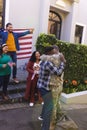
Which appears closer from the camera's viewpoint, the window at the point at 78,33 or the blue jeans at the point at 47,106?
the blue jeans at the point at 47,106

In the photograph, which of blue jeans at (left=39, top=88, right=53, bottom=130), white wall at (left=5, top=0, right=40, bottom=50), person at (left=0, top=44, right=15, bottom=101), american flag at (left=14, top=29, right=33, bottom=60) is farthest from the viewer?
white wall at (left=5, top=0, right=40, bottom=50)

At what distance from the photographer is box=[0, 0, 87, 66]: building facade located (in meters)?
9.97

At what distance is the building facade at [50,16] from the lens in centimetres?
997

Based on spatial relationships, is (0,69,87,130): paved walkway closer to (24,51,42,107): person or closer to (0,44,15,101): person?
(24,51,42,107): person

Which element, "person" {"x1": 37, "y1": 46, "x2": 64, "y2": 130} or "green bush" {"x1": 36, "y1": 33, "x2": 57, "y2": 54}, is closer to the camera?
"person" {"x1": 37, "y1": 46, "x2": 64, "y2": 130}

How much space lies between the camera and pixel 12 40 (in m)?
8.48

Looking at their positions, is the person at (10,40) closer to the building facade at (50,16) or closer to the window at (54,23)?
the building facade at (50,16)

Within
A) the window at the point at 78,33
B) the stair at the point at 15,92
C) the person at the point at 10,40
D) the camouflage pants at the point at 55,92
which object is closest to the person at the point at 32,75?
the stair at the point at 15,92

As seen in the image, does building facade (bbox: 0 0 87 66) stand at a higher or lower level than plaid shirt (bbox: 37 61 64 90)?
higher

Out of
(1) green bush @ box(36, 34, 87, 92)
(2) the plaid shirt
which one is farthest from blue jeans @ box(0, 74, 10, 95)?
(1) green bush @ box(36, 34, 87, 92)

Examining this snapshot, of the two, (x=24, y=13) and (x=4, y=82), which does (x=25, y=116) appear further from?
(x=24, y=13)

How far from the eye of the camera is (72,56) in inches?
371

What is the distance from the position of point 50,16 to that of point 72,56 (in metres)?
4.41

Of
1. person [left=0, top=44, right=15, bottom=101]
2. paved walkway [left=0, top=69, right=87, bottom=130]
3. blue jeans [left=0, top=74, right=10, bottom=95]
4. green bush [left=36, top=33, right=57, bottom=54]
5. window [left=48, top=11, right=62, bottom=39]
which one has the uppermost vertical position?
window [left=48, top=11, right=62, bottom=39]
